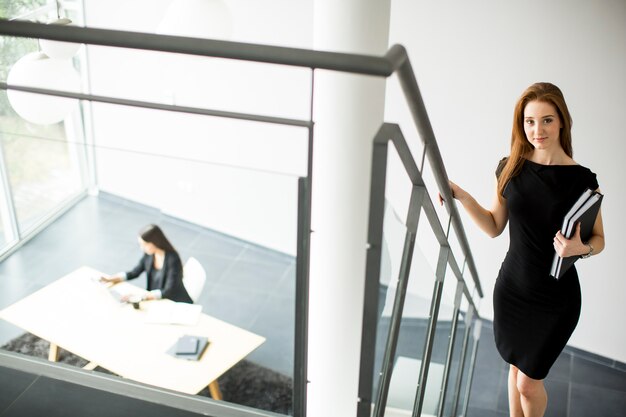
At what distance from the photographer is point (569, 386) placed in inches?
209

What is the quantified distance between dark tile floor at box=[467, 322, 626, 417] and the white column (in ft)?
9.05

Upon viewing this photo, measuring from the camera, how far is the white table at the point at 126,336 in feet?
13.9

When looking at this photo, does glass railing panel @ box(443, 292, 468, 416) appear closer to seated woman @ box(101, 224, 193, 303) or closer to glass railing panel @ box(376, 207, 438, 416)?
glass railing panel @ box(376, 207, 438, 416)

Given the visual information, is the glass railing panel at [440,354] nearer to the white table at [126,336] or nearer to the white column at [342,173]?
the white column at [342,173]

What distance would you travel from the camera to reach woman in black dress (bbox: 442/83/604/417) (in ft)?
8.85

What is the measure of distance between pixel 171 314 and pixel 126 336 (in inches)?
16.5

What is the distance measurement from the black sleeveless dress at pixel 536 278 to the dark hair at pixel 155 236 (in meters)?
2.56

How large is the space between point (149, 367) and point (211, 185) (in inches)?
102

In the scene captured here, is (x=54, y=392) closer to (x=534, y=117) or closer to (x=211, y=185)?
(x=534, y=117)

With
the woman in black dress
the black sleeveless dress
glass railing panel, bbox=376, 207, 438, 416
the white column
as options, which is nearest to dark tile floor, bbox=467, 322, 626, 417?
the woman in black dress

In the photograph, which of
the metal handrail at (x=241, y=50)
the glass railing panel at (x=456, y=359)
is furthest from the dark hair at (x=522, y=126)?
the metal handrail at (x=241, y=50)

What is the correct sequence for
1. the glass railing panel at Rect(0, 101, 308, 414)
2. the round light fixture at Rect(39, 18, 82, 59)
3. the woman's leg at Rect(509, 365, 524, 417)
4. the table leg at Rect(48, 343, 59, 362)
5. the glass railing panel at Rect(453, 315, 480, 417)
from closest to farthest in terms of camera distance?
the round light fixture at Rect(39, 18, 82, 59)
the woman's leg at Rect(509, 365, 524, 417)
the table leg at Rect(48, 343, 59, 362)
the glass railing panel at Rect(453, 315, 480, 417)
the glass railing panel at Rect(0, 101, 308, 414)

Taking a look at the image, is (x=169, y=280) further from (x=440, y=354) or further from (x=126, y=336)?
(x=440, y=354)

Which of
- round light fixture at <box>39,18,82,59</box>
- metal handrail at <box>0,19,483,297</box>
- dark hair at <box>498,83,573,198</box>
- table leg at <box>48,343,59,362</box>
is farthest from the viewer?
table leg at <box>48,343,59,362</box>
